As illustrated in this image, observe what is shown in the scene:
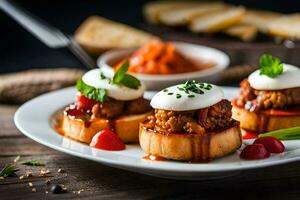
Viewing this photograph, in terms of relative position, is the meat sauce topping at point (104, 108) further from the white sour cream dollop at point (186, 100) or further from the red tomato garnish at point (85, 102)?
the white sour cream dollop at point (186, 100)

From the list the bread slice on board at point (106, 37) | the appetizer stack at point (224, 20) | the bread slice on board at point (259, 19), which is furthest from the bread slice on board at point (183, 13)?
the bread slice on board at point (259, 19)

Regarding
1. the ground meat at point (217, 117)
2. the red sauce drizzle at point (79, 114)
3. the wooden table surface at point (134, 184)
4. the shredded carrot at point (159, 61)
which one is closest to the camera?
the wooden table surface at point (134, 184)

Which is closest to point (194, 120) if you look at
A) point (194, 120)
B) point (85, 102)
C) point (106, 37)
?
point (194, 120)

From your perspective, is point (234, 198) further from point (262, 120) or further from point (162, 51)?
point (162, 51)

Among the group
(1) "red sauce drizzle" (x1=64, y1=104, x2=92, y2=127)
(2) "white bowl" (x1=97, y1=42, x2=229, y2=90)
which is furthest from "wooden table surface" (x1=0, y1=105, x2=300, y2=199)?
(2) "white bowl" (x1=97, y1=42, x2=229, y2=90)

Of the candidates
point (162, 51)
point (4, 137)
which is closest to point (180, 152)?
point (4, 137)

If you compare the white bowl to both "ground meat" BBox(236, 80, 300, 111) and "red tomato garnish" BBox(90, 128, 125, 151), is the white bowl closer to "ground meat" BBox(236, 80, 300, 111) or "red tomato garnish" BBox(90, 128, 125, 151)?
"ground meat" BBox(236, 80, 300, 111)
